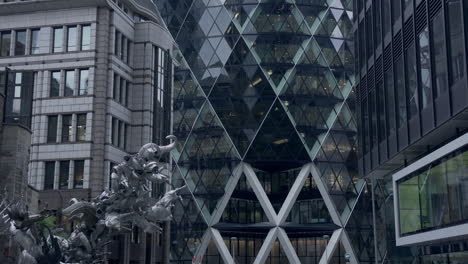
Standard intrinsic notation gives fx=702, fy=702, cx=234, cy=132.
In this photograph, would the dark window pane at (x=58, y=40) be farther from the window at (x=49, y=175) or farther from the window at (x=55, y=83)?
the window at (x=49, y=175)

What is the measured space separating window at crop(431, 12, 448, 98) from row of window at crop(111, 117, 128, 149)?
27994mm

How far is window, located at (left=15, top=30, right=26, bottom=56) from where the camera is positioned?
51.6 m

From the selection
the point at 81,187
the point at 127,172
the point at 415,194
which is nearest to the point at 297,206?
the point at 81,187

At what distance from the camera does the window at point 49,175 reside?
49.5 metres

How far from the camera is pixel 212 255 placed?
219ft

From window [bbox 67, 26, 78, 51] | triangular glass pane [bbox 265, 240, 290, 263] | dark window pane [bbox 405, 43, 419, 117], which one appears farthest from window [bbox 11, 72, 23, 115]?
triangular glass pane [bbox 265, 240, 290, 263]

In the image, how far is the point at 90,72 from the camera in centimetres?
5022

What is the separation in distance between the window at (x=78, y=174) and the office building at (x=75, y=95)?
0.07 meters

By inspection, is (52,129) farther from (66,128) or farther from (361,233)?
(361,233)

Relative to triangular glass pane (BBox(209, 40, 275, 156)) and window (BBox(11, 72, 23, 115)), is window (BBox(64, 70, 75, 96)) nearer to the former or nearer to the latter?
window (BBox(11, 72, 23, 115))

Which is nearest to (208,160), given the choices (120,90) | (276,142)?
(276,142)

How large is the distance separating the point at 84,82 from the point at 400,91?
25.0 m

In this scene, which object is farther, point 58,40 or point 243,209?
point 243,209

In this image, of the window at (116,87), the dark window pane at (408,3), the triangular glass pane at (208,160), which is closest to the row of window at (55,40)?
the window at (116,87)
